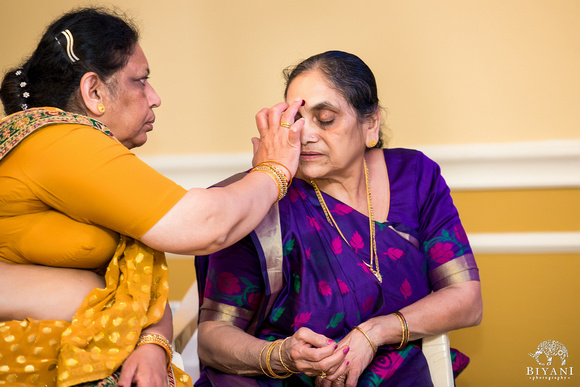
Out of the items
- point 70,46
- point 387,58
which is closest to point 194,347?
point 70,46

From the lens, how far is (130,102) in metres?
1.65

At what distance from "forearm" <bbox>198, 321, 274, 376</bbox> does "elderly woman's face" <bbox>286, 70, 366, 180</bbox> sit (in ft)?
1.81

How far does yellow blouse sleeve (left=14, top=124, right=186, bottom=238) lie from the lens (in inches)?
52.7

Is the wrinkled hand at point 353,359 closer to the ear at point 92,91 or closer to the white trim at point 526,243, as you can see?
the ear at point 92,91

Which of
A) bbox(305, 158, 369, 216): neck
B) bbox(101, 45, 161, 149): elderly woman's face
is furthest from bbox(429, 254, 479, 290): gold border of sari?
bbox(101, 45, 161, 149): elderly woman's face

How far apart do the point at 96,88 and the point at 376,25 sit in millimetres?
1495

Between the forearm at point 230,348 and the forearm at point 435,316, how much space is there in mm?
332

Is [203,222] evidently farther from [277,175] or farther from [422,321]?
[422,321]

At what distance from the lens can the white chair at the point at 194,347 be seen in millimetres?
1938

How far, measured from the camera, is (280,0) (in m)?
2.73

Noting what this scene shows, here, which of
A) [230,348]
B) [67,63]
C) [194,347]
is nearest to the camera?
[67,63]

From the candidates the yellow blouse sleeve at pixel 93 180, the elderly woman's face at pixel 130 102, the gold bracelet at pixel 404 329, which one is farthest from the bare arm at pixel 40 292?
the gold bracelet at pixel 404 329

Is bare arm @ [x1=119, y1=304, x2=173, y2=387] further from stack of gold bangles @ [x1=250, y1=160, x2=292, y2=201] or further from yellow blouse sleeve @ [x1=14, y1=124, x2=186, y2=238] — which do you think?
stack of gold bangles @ [x1=250, y1=160, x2=292, y2=201]

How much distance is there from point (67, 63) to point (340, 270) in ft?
3.26
